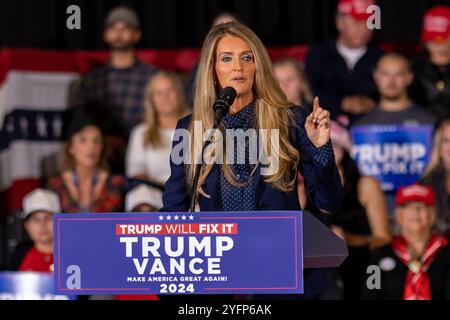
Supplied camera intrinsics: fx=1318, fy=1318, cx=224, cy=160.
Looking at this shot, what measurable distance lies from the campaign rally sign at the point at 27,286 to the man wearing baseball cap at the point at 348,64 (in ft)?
4.64

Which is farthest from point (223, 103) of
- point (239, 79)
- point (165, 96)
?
point (165, 96)

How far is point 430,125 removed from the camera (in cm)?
586

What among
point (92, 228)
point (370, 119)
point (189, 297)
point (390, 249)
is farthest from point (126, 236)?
point (370, 119)

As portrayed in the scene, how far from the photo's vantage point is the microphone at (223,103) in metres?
3.96

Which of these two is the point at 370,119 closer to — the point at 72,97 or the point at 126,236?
the point at 72,97

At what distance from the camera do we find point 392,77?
5926 mm

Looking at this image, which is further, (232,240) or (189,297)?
(189,297)

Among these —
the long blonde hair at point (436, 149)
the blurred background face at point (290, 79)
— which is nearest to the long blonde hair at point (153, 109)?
the blurred background face at point (290, 79)

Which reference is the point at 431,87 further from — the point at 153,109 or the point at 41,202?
the point at 41,202

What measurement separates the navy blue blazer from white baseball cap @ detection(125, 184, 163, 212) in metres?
1.00

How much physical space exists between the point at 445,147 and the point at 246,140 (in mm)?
1751

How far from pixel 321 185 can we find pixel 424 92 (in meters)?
2.00

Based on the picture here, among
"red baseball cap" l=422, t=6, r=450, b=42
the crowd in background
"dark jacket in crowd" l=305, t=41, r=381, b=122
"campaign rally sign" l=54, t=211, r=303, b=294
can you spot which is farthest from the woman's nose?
"red baseball cap" l=422, t=6, r=450, b=42

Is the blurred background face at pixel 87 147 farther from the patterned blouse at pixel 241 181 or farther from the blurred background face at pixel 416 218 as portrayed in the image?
the patterned blouse at pixel 241 181
